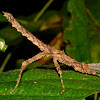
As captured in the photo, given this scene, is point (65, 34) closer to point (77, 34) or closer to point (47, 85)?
point (77, 34)

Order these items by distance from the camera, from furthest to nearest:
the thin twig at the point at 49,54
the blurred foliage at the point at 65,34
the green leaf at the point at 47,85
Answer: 1. the blurred foliage at the point at 65,34
2. the thin twig at the point at 49,54
3. the green leaf at the point at 47,85

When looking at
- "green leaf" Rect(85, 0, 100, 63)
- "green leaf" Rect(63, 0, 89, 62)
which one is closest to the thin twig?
"green leaf" Rect(63, 0, 89, 62)

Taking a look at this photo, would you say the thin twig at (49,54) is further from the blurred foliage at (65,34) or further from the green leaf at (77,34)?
the green leaf at (77,34)

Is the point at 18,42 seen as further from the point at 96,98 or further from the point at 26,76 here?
the point at 96,98

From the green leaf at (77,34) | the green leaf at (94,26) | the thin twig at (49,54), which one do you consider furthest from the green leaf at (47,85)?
the green leaf at (94,26)

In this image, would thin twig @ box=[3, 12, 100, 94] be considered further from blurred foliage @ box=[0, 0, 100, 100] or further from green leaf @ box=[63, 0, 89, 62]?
green leaf @ box=[63, 0, 89, 62]

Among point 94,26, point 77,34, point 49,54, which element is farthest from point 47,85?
point 94,26

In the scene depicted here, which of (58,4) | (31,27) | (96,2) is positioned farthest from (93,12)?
(31,27)
